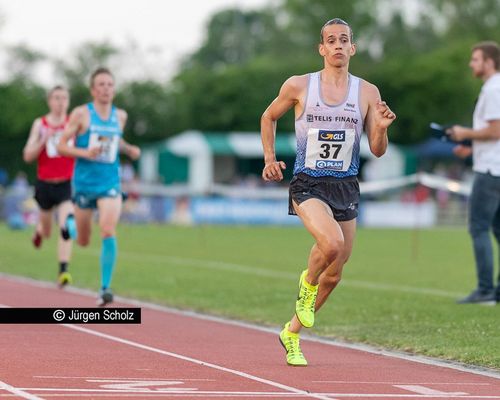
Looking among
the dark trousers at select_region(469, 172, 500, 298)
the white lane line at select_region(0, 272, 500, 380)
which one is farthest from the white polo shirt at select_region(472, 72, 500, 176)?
the white lane line at select_region(0, 272, 500, 380)

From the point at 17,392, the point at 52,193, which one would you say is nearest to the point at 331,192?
the point at 17,392

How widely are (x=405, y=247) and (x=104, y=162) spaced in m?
15.5

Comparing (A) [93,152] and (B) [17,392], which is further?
(A) [93,152]

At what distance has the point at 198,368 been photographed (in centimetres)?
923

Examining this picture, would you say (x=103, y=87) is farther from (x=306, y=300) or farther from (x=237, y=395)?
(x=237, y=395)

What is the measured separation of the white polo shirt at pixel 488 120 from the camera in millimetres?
13781

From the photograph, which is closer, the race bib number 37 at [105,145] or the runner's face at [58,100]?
the race bib number 37 at [105,145]

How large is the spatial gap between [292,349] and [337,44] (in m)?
2.09

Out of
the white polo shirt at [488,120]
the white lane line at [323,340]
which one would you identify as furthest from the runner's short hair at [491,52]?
the white lane line at [323,340]

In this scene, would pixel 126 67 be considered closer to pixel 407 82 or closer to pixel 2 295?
pixel 407 82

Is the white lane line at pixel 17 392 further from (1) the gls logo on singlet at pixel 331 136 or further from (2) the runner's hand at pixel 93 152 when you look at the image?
(2) the runner's hand at pixel 93 152

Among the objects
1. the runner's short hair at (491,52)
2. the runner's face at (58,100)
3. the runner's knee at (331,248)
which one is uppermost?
the runner's face at (58,100)

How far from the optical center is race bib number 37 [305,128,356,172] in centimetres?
973

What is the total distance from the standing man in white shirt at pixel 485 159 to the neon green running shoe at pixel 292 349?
4.51 m
